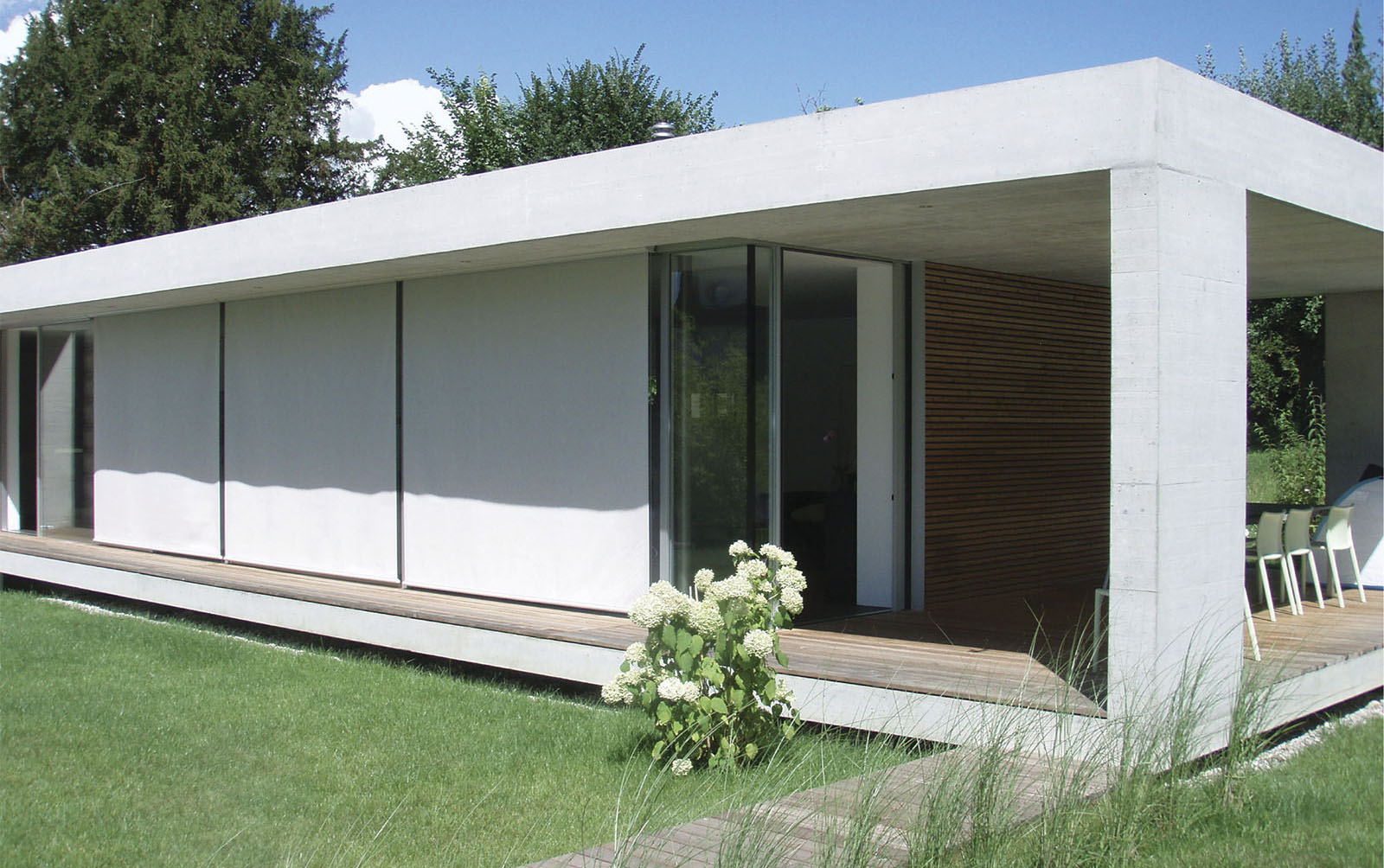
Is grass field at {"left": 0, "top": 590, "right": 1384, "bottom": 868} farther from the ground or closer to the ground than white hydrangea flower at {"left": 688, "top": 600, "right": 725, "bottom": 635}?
closer to the ground

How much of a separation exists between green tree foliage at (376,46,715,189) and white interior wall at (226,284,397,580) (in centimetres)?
1349

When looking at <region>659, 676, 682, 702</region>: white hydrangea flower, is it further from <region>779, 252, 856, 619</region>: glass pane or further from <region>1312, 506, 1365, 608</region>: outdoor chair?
<region>1312, 506, 1365, 608</region>: outdoor chair

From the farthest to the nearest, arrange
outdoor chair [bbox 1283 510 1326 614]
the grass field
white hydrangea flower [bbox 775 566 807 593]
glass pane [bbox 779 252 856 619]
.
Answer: glass pane [bbox 779 252 856 619] < outdoor chair [bbox 1283 510 1326 614] < white hydrangea flower [bbox 775 566 807 593] < the grass field

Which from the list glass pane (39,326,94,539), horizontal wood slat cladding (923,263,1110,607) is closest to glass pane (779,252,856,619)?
horizontal wood slat cladding (923,263,1110,607)

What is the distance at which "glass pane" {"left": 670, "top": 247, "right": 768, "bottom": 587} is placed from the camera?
782 centimetres

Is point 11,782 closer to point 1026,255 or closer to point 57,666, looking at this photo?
point 57,666

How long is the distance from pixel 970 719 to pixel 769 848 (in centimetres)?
228

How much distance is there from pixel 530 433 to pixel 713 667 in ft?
12.9

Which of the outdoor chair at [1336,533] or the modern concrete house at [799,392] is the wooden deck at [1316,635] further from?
the outdoor chair at [1336,533]

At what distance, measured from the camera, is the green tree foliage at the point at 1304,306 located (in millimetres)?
20219

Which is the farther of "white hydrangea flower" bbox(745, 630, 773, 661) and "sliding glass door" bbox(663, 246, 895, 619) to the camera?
"sliding glass door" bbox(663, 246, 895, 619)

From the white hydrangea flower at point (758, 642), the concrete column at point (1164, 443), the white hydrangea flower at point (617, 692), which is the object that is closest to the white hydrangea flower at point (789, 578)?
the white hydrangea flower at point (758, 642)

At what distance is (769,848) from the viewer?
3.55m

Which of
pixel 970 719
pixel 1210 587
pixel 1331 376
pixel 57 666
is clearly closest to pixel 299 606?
pixel 57 666
